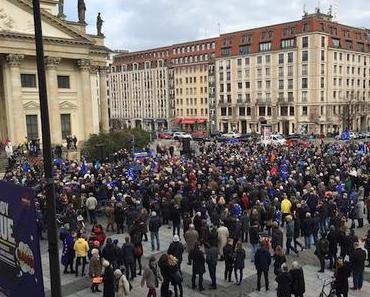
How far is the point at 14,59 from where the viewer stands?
45.7 metres

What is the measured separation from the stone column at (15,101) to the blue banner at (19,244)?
139 ft

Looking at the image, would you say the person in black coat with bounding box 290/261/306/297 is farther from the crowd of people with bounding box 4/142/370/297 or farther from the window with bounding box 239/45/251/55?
the window with bounding box 239/45/251/55

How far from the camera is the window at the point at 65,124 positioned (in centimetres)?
5288

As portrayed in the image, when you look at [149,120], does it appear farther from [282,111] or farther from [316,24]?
[316,24]

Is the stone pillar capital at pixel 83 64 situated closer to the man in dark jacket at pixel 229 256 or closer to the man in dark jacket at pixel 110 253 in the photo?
the man in dark jacket at pixel 110 253

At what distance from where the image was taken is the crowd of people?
44.6 feet

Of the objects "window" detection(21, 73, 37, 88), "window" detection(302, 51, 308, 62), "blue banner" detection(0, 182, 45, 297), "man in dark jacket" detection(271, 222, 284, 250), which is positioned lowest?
"man in dark jacket" detection(271, 222, 284, 250)

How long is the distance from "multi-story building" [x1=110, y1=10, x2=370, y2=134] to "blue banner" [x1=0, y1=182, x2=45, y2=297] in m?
84.8

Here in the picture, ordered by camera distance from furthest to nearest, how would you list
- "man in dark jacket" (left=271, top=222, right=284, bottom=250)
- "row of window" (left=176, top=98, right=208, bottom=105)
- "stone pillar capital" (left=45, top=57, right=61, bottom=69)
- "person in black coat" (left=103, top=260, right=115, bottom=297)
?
"row of window" (left=176, top=98, right=208, bottom=105) → "stone pillar capital" (left=45, top=57, right=61, bottom=69) → "man in dark jacket" (left=271, top=222, right=284, bottom=250) → "person in black coat" (left=103, top=260, right=115, bottom=297)

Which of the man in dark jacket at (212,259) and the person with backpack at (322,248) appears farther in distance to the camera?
the person with backpack at (322,248)

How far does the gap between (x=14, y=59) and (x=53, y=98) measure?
5.88 meters

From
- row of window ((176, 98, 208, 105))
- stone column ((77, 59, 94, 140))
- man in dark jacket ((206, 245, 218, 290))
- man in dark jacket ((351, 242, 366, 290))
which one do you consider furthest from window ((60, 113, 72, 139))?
row of window ((176, 98, 208, 105))

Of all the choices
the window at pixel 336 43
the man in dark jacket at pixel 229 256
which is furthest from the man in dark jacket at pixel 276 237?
the window at pixel 336 43

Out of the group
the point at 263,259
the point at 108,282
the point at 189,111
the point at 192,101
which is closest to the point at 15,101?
the point at 108,282
